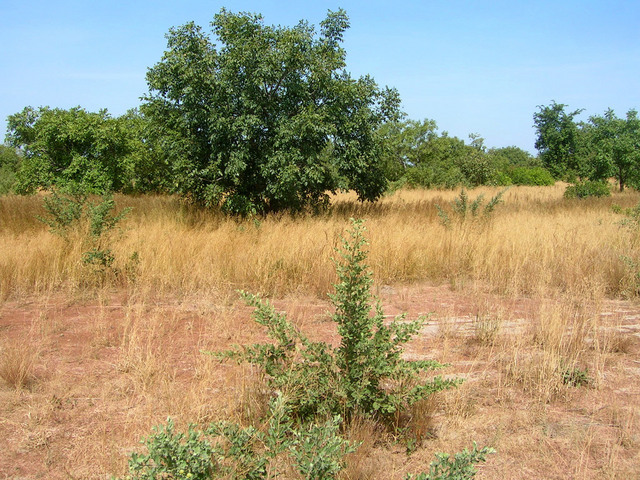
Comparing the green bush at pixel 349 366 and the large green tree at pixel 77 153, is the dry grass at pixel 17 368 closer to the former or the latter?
the green bush at pixel 349 366

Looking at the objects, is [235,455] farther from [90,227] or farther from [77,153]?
[77,153]

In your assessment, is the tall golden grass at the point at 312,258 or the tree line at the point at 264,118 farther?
the tree line at the point at 264,118

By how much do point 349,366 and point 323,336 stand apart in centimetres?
177

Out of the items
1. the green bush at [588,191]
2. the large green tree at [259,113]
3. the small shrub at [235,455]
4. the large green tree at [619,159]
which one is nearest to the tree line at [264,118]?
the large green tree at [259,113]

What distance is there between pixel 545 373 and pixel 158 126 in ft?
32.6

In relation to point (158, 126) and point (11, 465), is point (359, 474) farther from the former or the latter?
point (158, 126)

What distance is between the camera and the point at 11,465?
2.96m

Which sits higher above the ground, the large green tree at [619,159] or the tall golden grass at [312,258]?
the large green tree at [619,159]

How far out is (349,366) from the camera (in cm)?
335

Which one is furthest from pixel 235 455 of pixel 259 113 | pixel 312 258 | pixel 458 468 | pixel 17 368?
pixel 259 113

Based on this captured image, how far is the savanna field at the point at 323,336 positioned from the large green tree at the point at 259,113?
1.63 meters

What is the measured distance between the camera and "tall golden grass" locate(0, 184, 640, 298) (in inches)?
266

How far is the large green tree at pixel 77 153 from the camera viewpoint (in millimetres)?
14516

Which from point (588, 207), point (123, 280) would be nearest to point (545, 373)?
point (123, 280)
